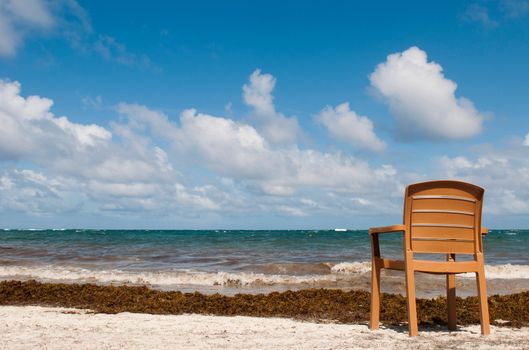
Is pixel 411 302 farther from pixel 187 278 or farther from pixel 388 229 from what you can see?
pixel 187 278

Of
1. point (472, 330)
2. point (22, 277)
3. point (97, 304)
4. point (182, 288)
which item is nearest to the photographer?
point (472, 330)

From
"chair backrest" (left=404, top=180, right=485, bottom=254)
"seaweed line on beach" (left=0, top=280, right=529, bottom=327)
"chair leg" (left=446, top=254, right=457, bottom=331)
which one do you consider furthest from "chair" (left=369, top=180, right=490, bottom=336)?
"seaweed line on beach" (left=0, top=280, right=529, bottom=327)

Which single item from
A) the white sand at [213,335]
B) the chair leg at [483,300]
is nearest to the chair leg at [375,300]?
the white sand at [213,335]

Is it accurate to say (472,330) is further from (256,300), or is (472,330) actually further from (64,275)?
(64,275)

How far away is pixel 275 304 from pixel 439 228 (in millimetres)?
3299

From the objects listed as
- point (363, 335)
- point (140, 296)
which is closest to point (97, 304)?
point (140, 296)

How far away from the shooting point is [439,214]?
5.15 meters

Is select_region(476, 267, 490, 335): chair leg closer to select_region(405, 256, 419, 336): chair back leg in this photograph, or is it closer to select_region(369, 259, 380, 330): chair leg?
select_region(405, 256, 419, 336): chair back leg

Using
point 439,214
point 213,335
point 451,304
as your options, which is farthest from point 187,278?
point 439,214

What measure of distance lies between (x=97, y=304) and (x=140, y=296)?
0.79 metres

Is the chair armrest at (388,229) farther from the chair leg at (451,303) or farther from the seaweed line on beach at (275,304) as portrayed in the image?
the seaweed line on beach at (275,304)

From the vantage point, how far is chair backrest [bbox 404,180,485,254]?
510cm

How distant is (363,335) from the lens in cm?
529

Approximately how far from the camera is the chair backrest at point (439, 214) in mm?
5102
